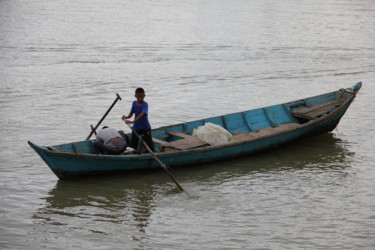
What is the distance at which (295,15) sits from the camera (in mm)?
41156

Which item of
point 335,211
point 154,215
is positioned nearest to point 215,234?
point 154,215

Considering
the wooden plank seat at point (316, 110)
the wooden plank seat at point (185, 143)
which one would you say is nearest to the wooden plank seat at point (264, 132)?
the wooden plank seat at point (316, 110)

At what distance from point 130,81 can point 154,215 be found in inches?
437

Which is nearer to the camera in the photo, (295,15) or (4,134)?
(4,134)

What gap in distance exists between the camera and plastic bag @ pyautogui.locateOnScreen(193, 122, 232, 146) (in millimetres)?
11633

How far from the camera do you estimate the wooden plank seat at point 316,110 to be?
526 inches

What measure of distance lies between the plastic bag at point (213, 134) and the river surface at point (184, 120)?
0.53m

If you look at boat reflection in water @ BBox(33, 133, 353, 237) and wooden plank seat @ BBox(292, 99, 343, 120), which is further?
wooden plank seat @ BBox(292, 99, 343, 120)

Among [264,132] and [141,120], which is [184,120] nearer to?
[264,132]

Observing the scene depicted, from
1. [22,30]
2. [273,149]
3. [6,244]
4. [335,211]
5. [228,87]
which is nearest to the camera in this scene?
[6,244]

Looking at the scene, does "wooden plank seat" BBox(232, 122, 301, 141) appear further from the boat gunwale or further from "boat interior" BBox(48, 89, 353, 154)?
the boat gunwale

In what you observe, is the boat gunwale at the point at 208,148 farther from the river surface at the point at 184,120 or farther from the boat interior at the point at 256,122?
the river surface at the point at 184,120

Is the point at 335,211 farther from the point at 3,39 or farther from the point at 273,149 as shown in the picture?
the point at 3,39

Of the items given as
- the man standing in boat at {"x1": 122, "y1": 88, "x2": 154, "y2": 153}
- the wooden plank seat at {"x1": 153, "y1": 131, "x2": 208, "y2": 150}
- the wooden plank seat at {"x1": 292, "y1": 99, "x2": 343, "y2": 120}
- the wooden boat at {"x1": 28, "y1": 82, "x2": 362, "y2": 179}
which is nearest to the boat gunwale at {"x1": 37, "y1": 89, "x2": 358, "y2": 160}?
the wooden boat at {"x1": 28, "y1": 82, "x2": 362, "y2": 179}
